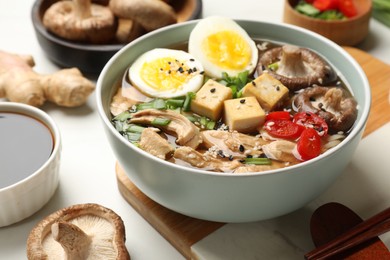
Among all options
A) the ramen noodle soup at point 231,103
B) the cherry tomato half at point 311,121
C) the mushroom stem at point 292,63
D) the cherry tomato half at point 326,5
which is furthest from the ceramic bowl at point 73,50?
the cherry tomato half at point 311,121

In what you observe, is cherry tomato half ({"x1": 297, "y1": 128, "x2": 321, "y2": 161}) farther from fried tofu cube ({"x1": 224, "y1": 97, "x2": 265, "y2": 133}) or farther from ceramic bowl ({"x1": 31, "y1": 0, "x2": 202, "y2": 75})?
ceramic bowl ({"x1": 31, "y1": 0, "x2": 202, "y2": 75})

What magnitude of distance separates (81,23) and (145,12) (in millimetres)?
241

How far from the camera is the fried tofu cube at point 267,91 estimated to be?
1.84 meters

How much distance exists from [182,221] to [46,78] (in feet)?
2.72

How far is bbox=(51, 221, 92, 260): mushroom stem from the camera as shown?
5.09ft

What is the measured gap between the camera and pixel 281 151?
169 centimetres

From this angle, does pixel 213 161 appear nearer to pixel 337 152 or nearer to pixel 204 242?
pixel 204 242

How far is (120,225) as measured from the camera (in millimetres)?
1667

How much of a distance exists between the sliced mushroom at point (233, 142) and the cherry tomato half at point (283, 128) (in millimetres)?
43

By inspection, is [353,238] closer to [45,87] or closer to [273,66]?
[273,66]

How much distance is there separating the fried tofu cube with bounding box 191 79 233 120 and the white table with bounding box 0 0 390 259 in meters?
0.37

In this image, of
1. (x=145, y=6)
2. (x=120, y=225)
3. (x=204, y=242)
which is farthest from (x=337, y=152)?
(x=145, y=6)

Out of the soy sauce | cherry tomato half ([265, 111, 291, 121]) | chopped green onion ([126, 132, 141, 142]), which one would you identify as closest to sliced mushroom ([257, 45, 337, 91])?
cherry tomato half ([265, 111, 291, 121])

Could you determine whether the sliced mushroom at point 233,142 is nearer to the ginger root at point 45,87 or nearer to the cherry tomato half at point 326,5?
the ginger root at point 45,87
